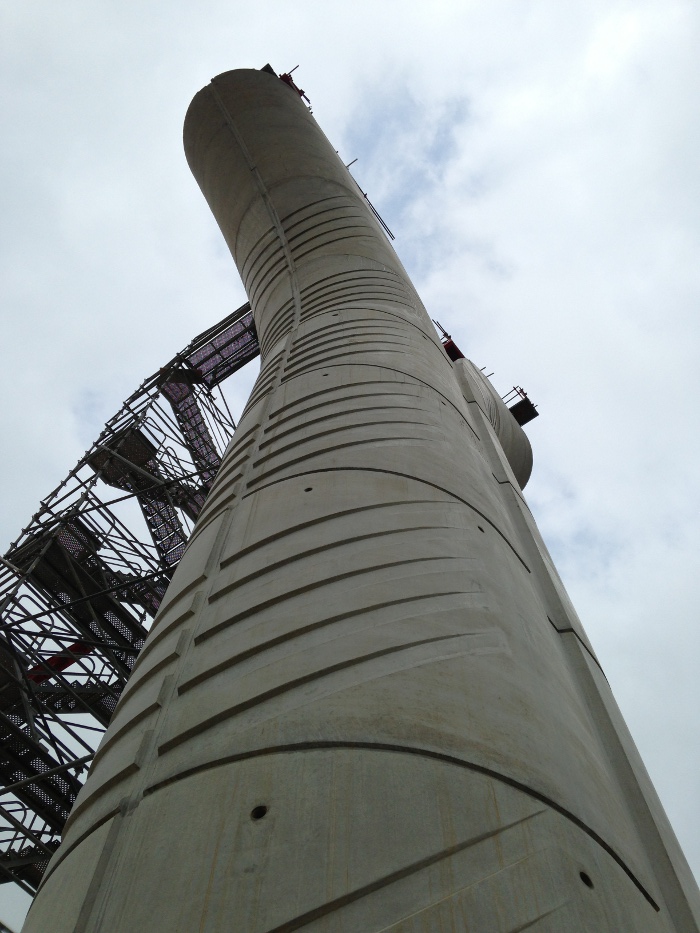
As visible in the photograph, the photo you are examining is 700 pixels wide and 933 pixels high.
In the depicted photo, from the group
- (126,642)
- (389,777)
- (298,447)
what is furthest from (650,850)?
(126,642)

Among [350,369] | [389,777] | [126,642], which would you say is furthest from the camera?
[126,642]

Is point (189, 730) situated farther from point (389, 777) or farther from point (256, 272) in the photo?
point (256, 272)

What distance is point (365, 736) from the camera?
2.96 m

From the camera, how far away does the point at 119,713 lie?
4.16 meters

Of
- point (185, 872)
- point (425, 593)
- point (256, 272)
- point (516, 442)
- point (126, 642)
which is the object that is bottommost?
point (516, 442)

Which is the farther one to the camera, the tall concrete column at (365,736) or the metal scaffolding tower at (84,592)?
the metal scaffolding tower at (84,592)

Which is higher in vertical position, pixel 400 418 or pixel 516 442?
pixel 400 418

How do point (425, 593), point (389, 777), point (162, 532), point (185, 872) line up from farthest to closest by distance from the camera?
point (162, 532), point (425, 593), point (389, 777), point (185, 872)

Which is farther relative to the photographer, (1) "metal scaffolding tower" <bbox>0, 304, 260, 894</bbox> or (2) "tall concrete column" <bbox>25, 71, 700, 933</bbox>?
(1) "metal scaffolding tower" <bbox>0, 304, 260, 894</bbox>

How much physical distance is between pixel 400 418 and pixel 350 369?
50.6 inches

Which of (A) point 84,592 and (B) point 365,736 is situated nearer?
(B) point 365,736

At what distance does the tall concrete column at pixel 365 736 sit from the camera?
2.46 meters

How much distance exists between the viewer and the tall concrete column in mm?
2455

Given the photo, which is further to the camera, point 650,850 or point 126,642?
point 126,642
